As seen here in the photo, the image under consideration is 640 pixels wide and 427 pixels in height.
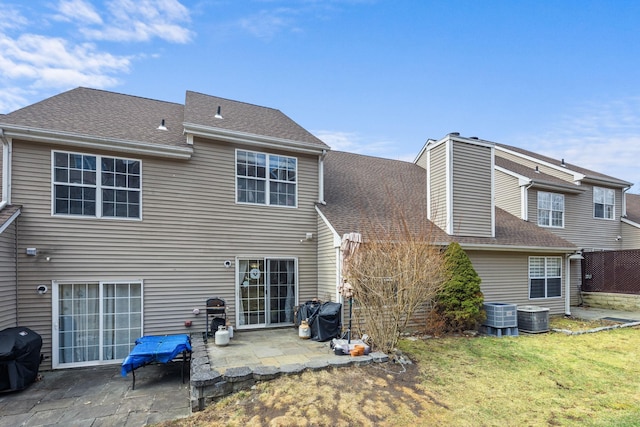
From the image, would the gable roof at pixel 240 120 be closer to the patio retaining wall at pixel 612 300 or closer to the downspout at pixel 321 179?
the downspout at pixel 321 179

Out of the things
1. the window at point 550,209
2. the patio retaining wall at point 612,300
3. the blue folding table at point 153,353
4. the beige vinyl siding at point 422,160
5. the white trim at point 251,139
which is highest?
the beige vinyl siding at point 422,160

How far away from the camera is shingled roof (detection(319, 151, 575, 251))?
943 centimetres

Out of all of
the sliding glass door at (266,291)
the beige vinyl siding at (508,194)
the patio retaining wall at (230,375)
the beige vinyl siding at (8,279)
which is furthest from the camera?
the beige vinyl siding at (508,194)

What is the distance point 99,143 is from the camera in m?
7.29

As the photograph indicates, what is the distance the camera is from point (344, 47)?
535 inches

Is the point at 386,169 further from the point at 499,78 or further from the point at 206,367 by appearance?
the point at 206,367

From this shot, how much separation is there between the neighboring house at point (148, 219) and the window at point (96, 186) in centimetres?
2

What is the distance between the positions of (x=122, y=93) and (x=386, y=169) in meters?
9.79

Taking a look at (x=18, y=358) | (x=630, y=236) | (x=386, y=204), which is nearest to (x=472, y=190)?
(x=386, y=204)

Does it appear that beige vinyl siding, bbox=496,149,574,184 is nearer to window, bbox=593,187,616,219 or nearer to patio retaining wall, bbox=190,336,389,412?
window, bbox=593,187,616,219

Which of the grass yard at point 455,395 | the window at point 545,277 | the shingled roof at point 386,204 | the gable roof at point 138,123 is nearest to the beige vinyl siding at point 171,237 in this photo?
the gable roof at point 138,123

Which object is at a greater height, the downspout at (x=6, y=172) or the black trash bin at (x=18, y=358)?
the downspout at (x=6, y=172)

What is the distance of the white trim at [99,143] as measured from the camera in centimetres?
676

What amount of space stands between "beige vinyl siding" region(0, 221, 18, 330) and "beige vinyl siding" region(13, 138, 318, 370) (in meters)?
0.15
